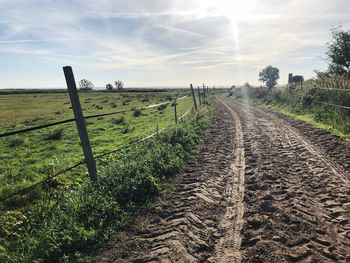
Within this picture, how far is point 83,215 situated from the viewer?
449 centimetres

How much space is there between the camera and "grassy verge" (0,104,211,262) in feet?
12.2

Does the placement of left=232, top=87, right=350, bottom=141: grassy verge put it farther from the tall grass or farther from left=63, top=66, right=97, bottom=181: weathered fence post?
left=63, top=66, right=97, bottom=181: weathered fence post

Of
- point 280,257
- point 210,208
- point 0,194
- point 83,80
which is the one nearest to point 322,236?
point 280,257

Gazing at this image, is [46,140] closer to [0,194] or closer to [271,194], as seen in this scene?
[0,194]

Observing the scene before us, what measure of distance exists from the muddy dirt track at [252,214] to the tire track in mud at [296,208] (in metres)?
0.01

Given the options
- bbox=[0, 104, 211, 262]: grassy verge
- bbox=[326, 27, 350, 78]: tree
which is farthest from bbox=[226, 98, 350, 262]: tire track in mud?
bbox=[326, 27, 350, 78]: tree

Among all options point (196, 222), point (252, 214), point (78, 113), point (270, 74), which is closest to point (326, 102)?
point (252, 214)

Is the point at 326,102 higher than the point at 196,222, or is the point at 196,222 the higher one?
the point at 196,222

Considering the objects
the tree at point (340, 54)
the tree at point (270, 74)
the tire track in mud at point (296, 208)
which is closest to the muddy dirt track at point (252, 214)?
the tire track in mud at point (296, 208)

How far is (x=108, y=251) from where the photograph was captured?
376 centimetres

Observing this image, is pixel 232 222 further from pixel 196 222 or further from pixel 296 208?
pixel 296 208

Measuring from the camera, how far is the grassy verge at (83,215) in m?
3.73

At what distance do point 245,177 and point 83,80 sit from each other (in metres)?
156

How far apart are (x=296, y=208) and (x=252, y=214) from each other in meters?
0.75
